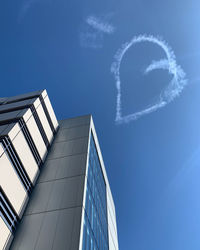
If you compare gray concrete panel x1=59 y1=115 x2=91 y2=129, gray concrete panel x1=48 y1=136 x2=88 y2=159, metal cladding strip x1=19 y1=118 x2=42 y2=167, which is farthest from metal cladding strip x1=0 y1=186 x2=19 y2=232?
gray concrete panel x1=59 y1=115 x2=91 y2=129

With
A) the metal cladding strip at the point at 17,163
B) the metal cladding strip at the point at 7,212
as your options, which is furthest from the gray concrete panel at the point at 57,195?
the metal cladding strip at the point at 7,212

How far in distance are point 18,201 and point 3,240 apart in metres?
2.45

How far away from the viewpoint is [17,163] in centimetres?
1311

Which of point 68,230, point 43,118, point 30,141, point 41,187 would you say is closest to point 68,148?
point 43,118

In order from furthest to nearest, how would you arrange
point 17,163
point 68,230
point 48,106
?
point 48,106 < point 17,163 < point 68,230

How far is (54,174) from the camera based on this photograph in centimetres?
1516

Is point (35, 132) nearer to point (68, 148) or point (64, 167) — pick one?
point (68, 148)

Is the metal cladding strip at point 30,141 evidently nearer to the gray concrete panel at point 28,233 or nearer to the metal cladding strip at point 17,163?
the metal cladding strip at point 17,163

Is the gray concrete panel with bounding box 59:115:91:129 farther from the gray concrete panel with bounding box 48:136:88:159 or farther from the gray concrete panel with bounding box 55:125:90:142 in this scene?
the gray concrete panel with bounding box 48:136:88:159

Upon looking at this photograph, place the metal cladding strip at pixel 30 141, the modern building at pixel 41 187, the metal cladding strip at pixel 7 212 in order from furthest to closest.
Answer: the metal cladding strip at pixel 30 141, the metal cladding strip at pixel 7 212, the modern building at pixel 41 187

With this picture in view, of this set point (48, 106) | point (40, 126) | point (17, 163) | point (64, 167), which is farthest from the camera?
point (48, 106)

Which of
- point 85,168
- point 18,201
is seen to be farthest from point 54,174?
point 18,201

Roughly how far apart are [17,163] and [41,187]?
8.47 feet

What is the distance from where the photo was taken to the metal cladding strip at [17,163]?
12.5m
